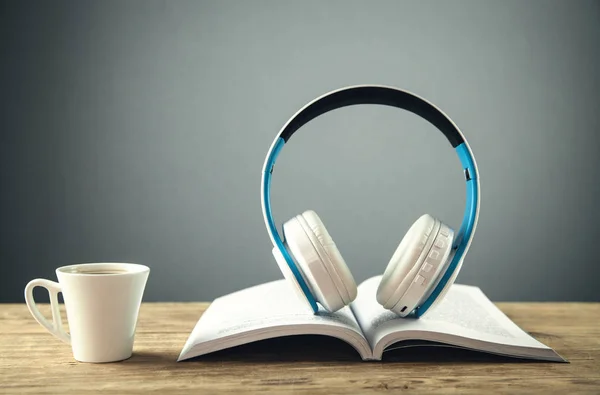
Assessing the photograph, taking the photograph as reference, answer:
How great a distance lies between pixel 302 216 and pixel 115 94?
1.83m

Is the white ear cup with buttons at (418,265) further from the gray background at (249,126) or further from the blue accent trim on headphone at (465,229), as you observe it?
the gray background at (249,126)

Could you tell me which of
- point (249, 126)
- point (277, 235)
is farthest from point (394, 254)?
point (249, 126)

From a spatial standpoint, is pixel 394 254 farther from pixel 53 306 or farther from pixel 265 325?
pixel 53 306

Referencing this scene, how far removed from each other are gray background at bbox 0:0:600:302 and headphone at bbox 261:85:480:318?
1.58 metres

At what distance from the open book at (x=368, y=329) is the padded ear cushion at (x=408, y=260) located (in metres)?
0.04

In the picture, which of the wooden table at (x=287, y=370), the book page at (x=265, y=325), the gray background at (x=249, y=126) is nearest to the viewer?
the wooden table at (x=287, y=370)

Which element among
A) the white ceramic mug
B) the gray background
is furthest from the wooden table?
the gray background

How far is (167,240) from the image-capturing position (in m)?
2.48

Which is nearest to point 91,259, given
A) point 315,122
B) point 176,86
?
point 176,86

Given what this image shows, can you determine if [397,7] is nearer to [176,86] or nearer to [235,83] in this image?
[235,83]

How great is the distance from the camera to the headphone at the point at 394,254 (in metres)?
0.78

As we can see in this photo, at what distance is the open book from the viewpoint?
30.0 inches

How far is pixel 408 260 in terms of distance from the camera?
784mm

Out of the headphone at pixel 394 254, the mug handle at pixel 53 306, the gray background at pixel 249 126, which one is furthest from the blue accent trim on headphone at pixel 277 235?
the gray background at pixel 249 126
